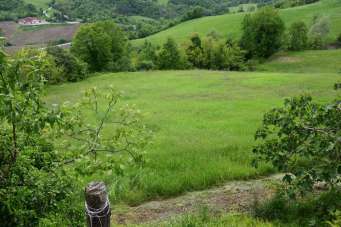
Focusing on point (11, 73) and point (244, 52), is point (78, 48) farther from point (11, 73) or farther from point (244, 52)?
point (11, 73)

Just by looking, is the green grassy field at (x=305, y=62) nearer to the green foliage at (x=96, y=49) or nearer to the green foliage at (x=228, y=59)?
the green foliage at (x=228, y=59)

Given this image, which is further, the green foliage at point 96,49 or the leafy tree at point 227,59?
the leafy tree at point 227,59

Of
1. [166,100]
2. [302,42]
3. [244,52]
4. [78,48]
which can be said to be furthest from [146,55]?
[166,100]

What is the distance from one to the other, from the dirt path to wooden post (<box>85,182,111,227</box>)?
4.79m

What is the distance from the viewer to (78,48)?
66.8 m

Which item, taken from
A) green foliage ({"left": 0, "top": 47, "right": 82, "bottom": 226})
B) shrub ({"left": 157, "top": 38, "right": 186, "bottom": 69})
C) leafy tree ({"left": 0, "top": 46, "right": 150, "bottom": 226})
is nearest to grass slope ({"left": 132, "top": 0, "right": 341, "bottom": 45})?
shrub ({"left": 157, "top": 38, "right": 186, "bottom": 69})

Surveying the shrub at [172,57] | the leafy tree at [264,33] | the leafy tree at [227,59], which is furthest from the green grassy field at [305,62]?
the shrub at [172,57]

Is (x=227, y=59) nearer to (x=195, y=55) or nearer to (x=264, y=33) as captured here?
(x=195, y=55)

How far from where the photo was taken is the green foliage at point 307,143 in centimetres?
609

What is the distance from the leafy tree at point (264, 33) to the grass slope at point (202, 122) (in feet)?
122

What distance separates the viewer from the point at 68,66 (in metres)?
54.8

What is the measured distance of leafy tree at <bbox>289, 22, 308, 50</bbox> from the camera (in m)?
76.8

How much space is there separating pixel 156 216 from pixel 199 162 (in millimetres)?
3505

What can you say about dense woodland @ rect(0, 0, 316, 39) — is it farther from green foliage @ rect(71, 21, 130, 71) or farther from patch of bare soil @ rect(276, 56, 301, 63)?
green foliage @ rect(71, 21, 130, 71)
